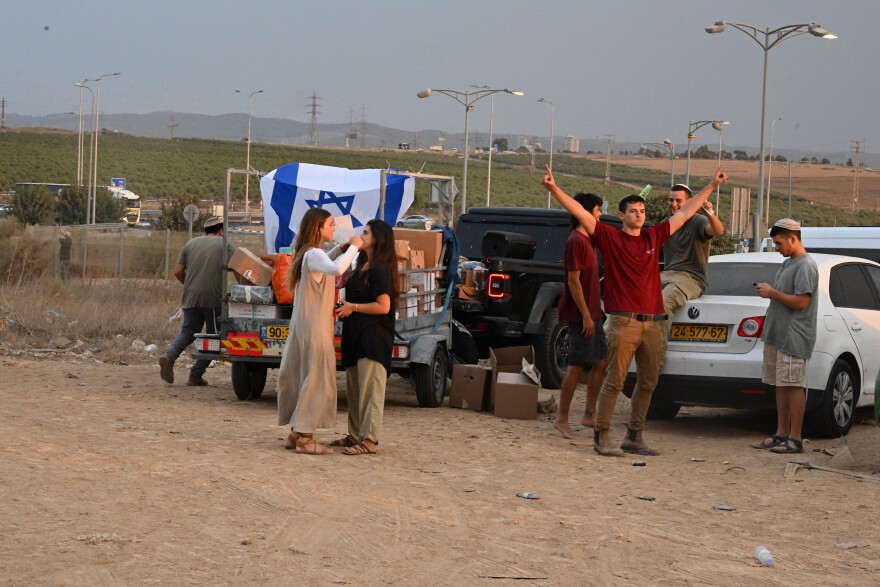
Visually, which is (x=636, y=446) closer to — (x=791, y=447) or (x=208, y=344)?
(x=791, y=447)

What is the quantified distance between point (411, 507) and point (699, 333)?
395 centimetres

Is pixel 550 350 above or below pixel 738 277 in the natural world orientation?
below

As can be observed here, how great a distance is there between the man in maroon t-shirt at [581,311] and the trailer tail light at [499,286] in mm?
2984

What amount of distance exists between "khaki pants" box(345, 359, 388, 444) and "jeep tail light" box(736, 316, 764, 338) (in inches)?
125

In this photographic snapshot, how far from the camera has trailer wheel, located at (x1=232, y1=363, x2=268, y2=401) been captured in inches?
488

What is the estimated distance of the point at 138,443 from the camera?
898 cm

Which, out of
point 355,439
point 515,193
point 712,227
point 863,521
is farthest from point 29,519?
point 515,193

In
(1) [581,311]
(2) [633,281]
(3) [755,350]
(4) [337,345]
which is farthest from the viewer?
(4) [337,345]

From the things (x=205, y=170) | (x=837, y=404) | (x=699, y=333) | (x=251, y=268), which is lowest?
(x=837, y=404)

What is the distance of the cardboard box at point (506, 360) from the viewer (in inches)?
472

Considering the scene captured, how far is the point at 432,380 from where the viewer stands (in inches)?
469

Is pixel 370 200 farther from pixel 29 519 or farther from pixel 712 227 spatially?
pixel 29 519

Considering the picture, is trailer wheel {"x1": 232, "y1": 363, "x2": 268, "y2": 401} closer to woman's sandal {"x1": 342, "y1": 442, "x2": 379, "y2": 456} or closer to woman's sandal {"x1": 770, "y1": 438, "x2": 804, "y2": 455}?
woman's sandal {"x1": 342, "y1": 442, "x2": 379, "y2": 456}

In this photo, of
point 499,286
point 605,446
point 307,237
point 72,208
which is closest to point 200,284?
point 499,286
